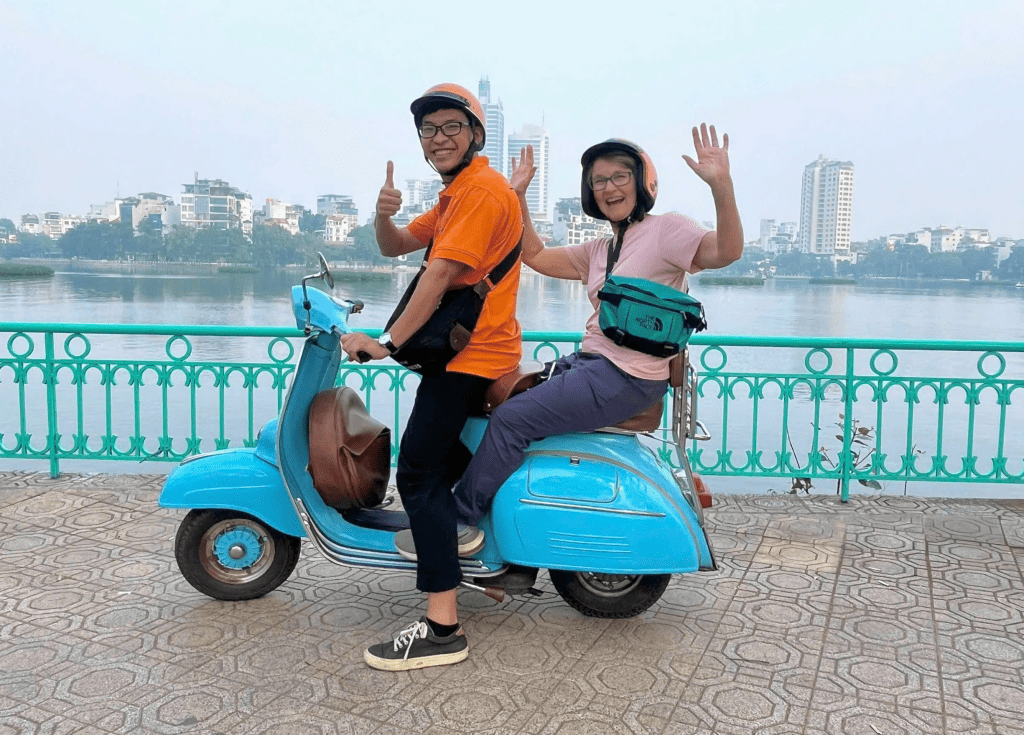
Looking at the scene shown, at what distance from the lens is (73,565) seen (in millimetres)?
3965

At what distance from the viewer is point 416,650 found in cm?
303

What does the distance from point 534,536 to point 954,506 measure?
3305 millimetres

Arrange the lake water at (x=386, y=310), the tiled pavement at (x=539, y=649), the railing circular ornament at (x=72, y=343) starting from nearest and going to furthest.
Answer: the tiled pavement at (x=539, y=649) → the railing circular ornament at (x=72, y=343) → the lake water at (x=386, y=310)

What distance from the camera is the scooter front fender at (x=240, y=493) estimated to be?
338cm

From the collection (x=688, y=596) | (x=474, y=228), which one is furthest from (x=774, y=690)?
(x=474, y=228)

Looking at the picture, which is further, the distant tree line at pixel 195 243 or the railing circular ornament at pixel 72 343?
the distant tree line at pixel 195 243

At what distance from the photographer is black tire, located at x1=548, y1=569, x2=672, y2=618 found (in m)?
3.38

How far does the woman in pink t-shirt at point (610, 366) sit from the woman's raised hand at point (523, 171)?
32 centimetres

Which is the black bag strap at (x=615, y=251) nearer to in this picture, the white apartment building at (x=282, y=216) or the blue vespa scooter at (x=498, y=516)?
the blue vespa scooter at (x=498, y=516)

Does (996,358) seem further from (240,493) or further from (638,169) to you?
(240,493)

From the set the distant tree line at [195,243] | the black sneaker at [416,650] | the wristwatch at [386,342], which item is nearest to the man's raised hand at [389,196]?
the wristwatch at [386,342]

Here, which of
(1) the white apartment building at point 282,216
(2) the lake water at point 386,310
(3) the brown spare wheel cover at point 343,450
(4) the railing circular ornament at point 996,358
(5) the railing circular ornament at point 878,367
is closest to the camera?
(3) the brown spare wheel cover at point 343,450

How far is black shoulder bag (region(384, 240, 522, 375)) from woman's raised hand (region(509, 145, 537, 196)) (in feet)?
1.89

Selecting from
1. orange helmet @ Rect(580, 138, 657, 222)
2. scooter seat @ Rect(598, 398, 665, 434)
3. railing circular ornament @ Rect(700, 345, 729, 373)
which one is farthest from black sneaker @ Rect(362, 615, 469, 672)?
railing circular ornament @ Rect(700, 345, 729, 373)
